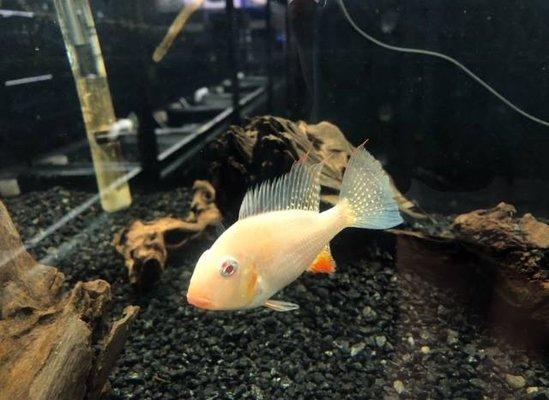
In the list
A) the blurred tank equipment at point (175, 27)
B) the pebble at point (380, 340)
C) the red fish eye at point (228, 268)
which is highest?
the blurred tank equipment at point (175, 27)

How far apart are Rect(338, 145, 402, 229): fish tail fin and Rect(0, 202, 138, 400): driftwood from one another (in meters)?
1.26

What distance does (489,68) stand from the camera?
4281 millimetres

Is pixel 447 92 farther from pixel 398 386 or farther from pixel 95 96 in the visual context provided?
pixel 95 96

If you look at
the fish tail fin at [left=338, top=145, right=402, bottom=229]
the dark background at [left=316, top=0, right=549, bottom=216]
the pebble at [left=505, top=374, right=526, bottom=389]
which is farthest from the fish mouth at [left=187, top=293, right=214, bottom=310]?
the dark background at [left=316, top=0, right=549, bottom=216]

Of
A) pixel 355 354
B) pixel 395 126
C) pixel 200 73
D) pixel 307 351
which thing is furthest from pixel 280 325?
pixel 200 73

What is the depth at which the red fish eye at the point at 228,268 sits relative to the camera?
160 centimetres

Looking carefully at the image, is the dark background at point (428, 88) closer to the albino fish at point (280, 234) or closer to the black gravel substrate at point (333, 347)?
the black gravel substrate at point (333, 347)

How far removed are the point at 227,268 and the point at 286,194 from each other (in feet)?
1.51

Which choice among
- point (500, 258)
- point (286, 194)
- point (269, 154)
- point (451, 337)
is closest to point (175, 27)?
→ point (269, 154)

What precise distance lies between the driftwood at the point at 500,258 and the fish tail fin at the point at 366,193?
1042 millimetres

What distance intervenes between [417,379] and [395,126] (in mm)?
2794

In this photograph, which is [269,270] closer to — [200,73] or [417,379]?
[417,379]

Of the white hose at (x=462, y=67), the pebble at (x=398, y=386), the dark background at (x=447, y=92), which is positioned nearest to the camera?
the pebble at (x=398, y=386)

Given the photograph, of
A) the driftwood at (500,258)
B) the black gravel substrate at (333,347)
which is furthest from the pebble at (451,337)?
the driftwood at (500,258)
